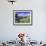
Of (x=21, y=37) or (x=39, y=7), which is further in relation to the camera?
(x=39, y=7)

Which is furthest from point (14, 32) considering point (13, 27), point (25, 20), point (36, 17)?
point (36, 17)

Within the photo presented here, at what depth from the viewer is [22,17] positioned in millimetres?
5762

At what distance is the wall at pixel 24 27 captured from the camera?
5738 millimetres

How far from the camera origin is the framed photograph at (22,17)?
5.74 metres

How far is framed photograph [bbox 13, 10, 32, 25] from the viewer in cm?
574

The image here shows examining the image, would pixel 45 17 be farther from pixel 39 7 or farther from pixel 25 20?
pixel 25 20

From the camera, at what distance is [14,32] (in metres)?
5.76

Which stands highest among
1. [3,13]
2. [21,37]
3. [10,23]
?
[3,13]

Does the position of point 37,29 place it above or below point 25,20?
below

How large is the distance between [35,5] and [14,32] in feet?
4.71

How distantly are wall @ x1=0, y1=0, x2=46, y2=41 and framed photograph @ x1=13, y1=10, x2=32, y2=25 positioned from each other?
13 centimetres

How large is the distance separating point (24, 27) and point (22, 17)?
1.41 ft

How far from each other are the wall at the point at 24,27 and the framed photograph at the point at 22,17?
134 mm

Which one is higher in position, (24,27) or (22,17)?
(22,17)
